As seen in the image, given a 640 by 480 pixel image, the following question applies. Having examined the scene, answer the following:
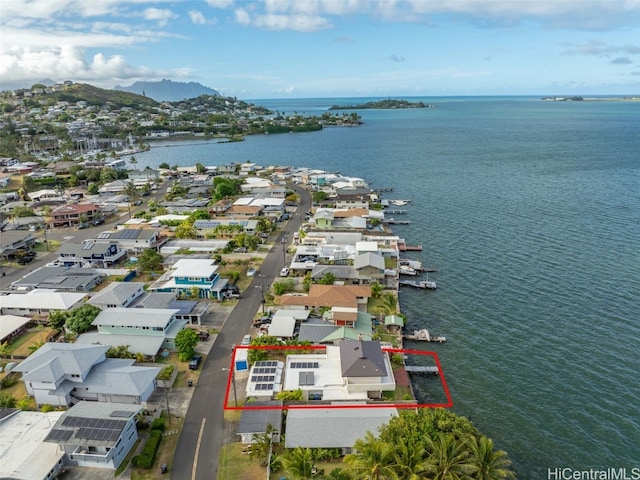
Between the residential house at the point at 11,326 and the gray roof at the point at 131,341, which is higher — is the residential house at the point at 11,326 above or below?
below

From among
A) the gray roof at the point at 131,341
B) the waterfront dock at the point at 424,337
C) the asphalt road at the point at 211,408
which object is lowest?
the waterfront dock at the point at 424,337

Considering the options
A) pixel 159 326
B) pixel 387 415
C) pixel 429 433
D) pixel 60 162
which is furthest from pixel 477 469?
pixel 60 162

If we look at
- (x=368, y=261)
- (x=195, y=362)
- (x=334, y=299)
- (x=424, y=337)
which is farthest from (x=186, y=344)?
(x=368, y=261)

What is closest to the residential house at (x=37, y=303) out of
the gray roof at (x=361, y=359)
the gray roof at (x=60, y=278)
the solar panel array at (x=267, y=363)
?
the gray roof at (x=60, y=278)

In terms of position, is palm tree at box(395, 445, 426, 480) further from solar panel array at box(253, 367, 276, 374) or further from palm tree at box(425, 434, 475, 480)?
solar panel array at box(253, 367, 276, 374)

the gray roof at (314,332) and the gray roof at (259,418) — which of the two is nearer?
the gray roof at (259,418)

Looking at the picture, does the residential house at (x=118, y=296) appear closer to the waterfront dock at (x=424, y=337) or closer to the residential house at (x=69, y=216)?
the waterfront dock at (x=424, y=337)
